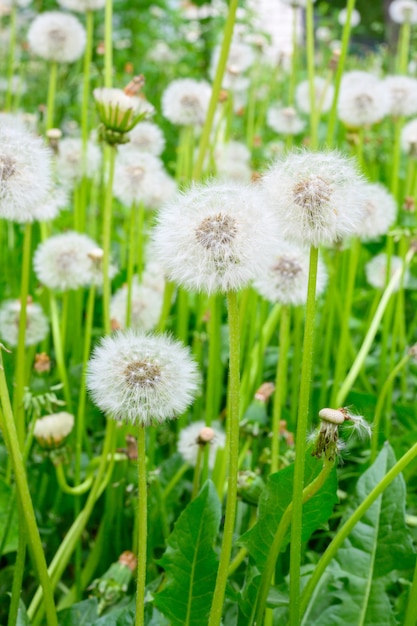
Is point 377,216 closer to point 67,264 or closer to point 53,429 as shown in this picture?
point 67,264

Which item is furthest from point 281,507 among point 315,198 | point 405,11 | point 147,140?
point 405,11

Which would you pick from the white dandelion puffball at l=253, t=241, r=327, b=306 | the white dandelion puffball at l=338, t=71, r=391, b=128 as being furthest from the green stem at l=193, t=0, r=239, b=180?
the white dandelion puffball at l=338, t=71, r=391, b=128

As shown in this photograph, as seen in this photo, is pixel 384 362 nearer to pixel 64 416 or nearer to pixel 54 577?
pixel 64 416

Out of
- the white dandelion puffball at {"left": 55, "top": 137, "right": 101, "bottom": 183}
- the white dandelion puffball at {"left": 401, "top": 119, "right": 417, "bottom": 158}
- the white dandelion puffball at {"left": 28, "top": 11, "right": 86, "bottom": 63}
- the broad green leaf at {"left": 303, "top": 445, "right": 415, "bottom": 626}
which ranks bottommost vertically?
the broad green leaf at {"left": 303, "top": 445, "right": 415, "bottom": 626}

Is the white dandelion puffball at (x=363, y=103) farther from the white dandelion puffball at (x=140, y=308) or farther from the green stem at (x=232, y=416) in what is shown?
the green stem at (x=232, y=416)

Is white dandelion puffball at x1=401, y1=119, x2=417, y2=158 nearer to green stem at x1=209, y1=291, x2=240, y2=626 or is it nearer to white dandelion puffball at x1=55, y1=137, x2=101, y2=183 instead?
white dandelion puffball at x1=55, y1=137, x2=101, y2=183

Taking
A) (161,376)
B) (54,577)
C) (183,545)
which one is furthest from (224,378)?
(161,376)
